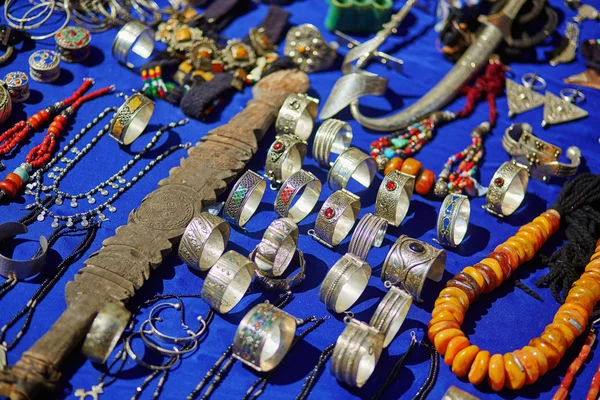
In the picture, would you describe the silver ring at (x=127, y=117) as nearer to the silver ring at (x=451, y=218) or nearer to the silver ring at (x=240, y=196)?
the silver ring at (x=240, y=196)

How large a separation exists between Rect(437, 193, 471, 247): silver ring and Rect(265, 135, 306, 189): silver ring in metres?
1.14

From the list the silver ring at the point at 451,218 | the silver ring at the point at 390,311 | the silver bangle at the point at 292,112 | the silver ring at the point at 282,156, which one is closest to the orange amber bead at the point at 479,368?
the silver ring at the point at 390,311

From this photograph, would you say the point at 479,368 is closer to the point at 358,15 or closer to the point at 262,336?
the point at 262,336

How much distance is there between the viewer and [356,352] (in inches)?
150

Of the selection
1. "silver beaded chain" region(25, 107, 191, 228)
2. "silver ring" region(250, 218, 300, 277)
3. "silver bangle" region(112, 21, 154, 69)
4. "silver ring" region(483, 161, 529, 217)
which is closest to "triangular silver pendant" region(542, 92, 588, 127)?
"silver ring" region(483, 161, 529, 217)

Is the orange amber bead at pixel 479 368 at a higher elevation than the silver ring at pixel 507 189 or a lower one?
lower

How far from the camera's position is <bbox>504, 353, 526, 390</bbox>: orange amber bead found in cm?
398

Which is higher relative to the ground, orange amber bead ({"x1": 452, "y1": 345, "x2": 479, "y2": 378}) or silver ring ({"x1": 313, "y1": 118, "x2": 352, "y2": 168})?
silver ring ({"x1": 313, "y1": 118, "x2": 352, "y2": 168})

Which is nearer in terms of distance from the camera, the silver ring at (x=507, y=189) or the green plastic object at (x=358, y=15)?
the silver ring at (x=507, y=189)

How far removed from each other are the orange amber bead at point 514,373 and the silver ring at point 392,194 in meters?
1.26

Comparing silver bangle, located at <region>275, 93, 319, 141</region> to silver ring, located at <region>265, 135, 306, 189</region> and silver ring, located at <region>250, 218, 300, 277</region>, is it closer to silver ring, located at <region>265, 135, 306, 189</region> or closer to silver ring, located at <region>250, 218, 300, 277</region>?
silver ring, located at <region>265, 135, 306, 189</region>

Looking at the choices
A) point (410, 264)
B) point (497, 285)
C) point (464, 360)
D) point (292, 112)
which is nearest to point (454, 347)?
point (464, 360)

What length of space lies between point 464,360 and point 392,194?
125 centimetres

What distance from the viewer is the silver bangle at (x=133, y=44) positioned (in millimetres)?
5617
